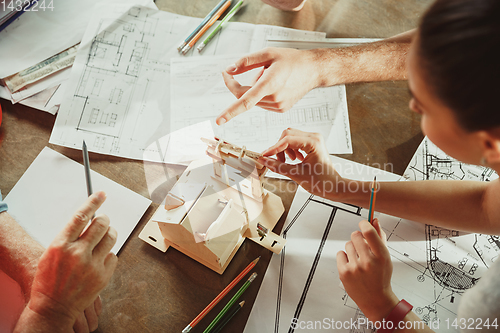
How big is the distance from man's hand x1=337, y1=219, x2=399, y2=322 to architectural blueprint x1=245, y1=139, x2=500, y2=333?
3.9 inches

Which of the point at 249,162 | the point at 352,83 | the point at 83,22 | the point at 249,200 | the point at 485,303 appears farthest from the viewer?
the point at 83,22

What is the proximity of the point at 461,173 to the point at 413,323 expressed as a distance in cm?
60

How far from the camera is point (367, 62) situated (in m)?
1.27

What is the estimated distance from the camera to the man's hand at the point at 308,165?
986mm

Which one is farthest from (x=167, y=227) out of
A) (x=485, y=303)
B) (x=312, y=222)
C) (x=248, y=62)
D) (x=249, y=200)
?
(x=485, y=303)

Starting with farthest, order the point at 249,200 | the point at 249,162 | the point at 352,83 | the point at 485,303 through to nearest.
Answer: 1. the point at 352,83
2. the point at 249,200
3. the point at 249,162
4. the point at 485,303

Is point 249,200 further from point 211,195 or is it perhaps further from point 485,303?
point 485,303

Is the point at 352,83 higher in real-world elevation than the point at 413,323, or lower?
higher

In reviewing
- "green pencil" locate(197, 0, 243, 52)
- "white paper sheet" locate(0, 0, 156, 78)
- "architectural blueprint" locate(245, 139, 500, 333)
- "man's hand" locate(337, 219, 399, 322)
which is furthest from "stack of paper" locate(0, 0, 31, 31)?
"man's hand" locate(337, 219, 399, 322)

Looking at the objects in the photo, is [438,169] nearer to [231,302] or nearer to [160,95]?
[231,302]

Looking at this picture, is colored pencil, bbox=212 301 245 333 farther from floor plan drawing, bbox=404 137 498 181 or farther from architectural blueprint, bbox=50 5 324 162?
floor plan drawing, bbox=404 137 498 181

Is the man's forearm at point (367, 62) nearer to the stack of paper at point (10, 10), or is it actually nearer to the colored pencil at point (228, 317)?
the colored pencil at point (228, 317)

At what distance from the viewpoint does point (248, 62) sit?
1.11 metres

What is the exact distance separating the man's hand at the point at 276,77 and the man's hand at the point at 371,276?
1.70ft
